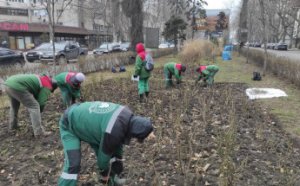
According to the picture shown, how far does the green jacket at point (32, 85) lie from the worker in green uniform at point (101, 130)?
183 cm

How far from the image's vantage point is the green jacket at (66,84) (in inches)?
203

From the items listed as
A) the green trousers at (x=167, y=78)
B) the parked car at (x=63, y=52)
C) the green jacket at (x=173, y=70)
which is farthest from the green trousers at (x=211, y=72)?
the parked car at (x=63, y=52)

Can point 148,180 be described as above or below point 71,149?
below

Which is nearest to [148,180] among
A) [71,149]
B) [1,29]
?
[71,149]

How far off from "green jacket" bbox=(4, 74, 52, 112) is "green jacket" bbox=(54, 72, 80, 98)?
2.50 ft

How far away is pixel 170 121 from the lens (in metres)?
4.98

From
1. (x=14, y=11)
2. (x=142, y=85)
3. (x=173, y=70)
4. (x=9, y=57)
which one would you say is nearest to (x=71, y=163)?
(x=142, y=85)

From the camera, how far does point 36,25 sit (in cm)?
3556

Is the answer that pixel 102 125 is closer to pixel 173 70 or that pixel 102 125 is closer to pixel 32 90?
pixel 32 90

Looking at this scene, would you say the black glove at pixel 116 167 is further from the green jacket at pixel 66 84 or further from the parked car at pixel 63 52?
the parked car at pixel 63 52

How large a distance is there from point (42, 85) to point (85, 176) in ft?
5.38

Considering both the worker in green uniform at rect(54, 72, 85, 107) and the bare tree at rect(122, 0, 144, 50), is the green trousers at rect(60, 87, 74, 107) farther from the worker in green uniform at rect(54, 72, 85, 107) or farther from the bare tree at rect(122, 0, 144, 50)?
the bare tree at rect(122, 0, 144, 50)

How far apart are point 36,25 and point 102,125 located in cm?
3668

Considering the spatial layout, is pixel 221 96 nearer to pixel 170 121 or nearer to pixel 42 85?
pixel 170 121
